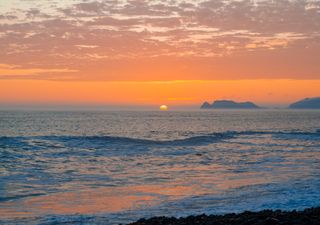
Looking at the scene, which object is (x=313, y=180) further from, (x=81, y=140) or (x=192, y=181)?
(x=81, y=140)

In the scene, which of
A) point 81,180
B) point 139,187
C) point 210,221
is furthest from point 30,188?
point 210,221

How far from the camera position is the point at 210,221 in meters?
11.4

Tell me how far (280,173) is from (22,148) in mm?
22638

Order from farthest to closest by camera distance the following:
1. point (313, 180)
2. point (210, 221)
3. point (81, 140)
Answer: point (81, 140) → point (313, 180) → point (210, 221)

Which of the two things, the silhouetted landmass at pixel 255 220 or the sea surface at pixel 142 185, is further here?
the sea surface at pixel 142 185

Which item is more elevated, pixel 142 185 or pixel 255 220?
pixel 255 220

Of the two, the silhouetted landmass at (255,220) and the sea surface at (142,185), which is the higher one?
the silhouetted landmass at (255,220)

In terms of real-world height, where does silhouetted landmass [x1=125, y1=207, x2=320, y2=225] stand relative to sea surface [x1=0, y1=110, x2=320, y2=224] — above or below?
above

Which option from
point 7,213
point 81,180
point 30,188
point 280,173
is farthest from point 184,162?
point 7,213

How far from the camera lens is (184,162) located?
97.5ft

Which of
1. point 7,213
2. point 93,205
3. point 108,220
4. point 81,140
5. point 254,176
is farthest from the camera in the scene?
point 81,140

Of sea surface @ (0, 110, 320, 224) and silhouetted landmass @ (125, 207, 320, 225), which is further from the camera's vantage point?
sea surface @ (0, 110, 320, 224)

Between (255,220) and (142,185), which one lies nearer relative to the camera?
(255,220)

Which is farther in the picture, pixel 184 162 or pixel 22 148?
pixel 22 148
